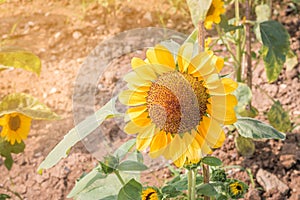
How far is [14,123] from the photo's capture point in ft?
5.44

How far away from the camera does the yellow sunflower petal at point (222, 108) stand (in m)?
1.09

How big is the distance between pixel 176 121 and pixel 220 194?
306 millimetres

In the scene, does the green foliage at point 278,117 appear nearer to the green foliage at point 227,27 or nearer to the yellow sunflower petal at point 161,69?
the green foliage at point 227,27

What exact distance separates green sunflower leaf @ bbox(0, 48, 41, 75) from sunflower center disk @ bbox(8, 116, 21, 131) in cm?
32

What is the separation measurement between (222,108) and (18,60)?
533 mm

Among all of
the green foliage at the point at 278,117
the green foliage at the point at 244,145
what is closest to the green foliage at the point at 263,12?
the green foliage at the point at 278,117

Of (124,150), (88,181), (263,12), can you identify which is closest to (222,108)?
(124,150)

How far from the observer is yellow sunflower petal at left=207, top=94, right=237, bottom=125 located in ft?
3.57

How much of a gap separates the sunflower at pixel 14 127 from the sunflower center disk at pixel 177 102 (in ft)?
2.15

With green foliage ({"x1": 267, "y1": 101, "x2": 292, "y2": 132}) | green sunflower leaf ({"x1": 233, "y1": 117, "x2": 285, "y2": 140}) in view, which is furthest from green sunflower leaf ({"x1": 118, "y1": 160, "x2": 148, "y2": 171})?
green foliage ({"x1": 267, "y1": 101, "x2": 292, "y2": 132})

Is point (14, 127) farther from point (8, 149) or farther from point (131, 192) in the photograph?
point (131, 192)

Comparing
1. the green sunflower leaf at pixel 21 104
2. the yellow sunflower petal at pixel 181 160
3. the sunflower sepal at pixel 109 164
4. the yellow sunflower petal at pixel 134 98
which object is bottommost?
the sunflower sepal at pixel 109 164

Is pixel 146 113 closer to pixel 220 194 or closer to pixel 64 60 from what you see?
pixel 220 194

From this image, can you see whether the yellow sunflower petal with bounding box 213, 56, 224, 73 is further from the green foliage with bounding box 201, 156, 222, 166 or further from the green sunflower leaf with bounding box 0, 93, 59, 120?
the green sunflower leaf with bounding box 0, 93, 59, 120
